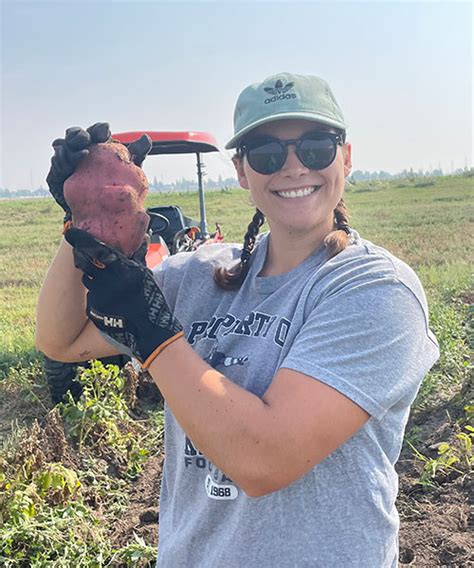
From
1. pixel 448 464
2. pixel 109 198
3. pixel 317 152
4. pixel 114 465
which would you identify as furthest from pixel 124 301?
pixel 114 465

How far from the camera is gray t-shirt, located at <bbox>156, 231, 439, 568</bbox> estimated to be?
1.05 meters

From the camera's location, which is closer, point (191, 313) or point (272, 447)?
point (272, 447)

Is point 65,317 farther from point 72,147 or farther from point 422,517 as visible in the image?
point 422,517

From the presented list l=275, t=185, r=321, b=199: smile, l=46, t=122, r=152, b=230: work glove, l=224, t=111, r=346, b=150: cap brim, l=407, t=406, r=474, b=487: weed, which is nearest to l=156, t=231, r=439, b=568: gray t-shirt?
l=275, t=185, r=321, b=199: smile

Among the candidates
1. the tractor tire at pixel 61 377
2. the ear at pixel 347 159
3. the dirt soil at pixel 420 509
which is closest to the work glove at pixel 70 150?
the ear at pixel 347 159

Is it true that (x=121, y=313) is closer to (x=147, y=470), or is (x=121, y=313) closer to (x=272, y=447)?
(x=272, y=447)

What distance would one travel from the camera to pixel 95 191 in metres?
1.30

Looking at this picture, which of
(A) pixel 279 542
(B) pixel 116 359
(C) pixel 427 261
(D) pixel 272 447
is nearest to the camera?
(D) pixel 272 447

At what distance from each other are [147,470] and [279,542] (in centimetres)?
253

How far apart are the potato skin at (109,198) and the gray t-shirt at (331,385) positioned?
0.28m

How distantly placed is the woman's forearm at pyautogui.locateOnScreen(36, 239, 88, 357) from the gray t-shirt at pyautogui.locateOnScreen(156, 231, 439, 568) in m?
0.33

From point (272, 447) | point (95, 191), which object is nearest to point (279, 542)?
point (272, 447)

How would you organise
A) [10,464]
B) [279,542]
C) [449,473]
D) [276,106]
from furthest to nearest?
[449,473] < [10,464] < [276,106] < [279,542]

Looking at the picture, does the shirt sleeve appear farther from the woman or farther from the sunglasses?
the sunglasses
